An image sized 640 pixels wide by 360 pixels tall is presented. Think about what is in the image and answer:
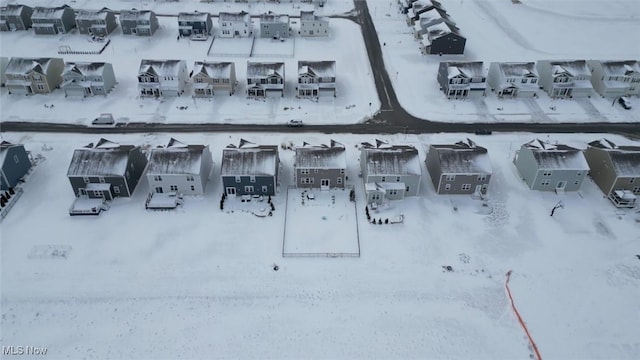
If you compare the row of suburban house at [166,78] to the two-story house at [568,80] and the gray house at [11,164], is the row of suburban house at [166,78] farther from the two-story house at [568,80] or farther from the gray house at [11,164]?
the two-story house at [568,80]

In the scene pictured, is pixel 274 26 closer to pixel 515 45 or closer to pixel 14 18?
pixel 515 45

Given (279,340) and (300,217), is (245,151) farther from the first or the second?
(279,340)

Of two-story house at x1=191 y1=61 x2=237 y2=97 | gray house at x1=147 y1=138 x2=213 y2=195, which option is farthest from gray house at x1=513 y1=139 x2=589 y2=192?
two-story house at x1=191 y1=61 x2=237 y2=97

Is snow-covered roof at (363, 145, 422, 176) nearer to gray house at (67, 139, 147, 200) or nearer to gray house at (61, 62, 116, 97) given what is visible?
gray house at (67, 139, 147, 200)

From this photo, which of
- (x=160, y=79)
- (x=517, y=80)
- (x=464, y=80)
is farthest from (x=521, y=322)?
(x=160, y=79)

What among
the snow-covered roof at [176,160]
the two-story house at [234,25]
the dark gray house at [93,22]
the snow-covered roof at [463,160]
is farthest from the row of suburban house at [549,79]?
the dark gray house at [93,22]
